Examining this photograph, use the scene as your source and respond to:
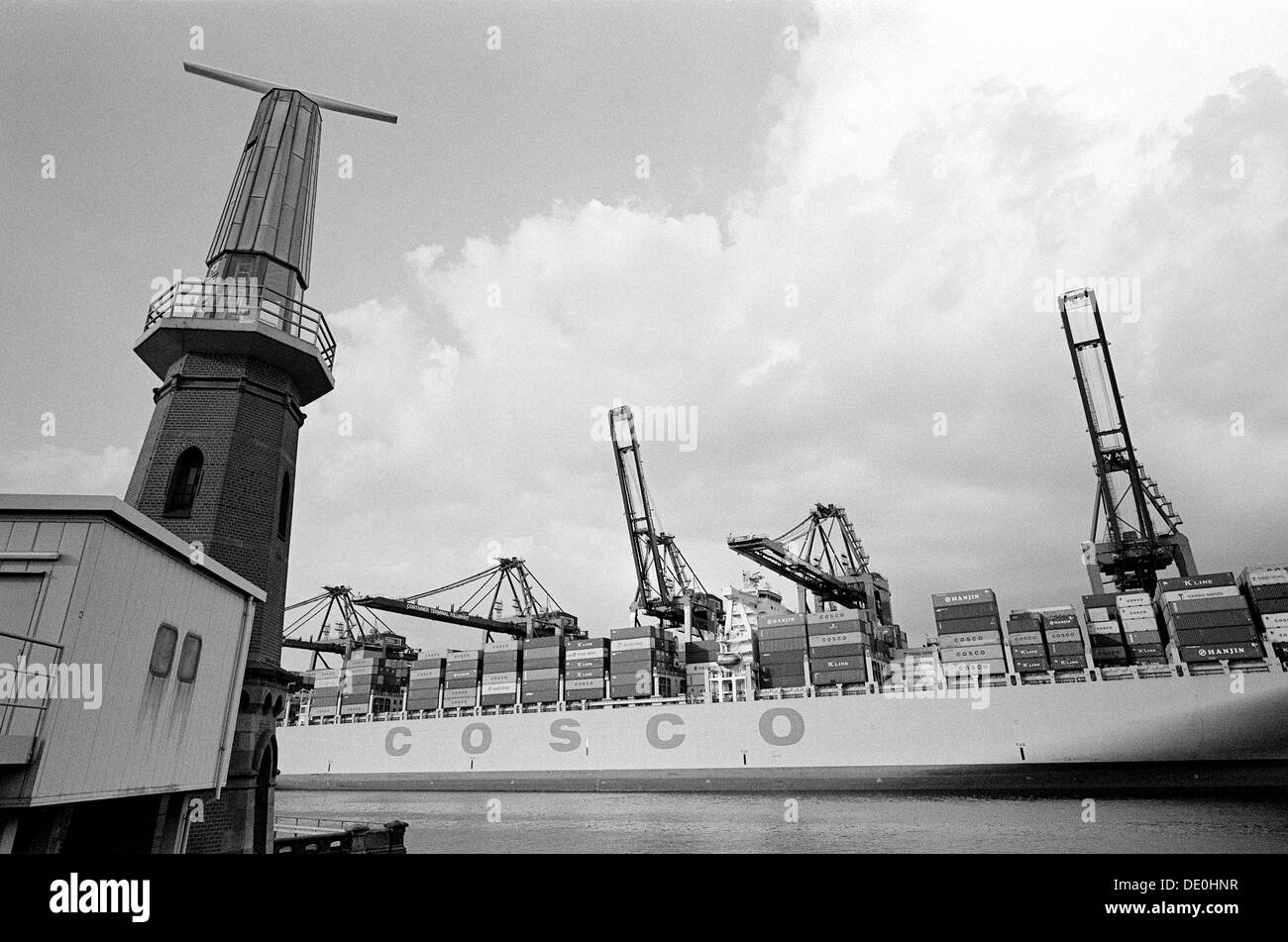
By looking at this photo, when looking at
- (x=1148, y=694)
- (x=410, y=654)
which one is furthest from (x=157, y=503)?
(x=410, y=654)

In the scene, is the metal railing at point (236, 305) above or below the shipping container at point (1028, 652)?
above

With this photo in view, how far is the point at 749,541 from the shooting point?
54875 mm

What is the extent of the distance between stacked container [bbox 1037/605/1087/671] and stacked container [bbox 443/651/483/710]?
45890 millimetres

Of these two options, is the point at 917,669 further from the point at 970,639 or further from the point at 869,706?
the point at 869,706

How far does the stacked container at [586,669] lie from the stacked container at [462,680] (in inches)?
361

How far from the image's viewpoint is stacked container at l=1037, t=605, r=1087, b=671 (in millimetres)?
42438

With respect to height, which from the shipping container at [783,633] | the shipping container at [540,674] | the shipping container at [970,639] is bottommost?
the shipping container at [540,674]

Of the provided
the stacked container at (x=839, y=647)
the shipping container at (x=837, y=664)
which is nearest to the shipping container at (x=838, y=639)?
the stacked container at (x=839, y=647)

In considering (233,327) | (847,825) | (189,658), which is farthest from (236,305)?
(847,825)

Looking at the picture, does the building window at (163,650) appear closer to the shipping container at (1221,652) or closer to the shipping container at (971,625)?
the shipping container at (971,625)

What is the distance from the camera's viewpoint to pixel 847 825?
30781mm

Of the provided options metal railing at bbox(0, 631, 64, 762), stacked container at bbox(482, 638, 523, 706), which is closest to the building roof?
metal railing at bbox(0, 631, 64, 762)

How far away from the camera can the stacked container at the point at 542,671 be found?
57.8m
